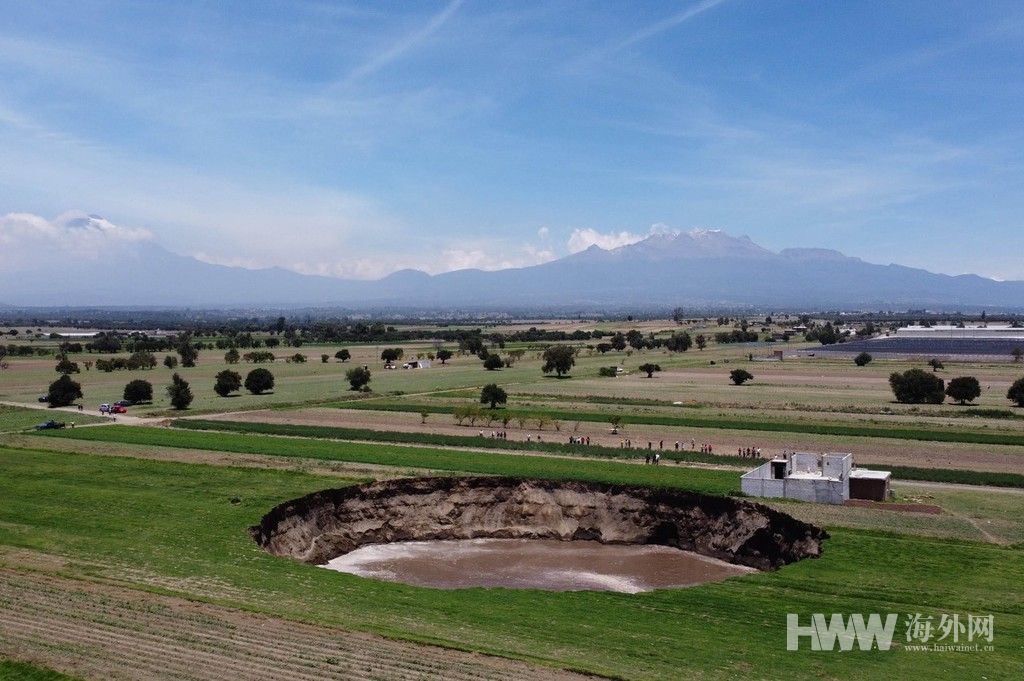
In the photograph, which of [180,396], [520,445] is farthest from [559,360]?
[520,445]

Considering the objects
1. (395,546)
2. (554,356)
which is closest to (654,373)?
(554,356)

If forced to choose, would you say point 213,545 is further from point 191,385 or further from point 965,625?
point 191,385

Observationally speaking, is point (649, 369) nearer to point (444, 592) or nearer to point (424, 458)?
point (424, 458)

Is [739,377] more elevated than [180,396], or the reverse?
[180,396]

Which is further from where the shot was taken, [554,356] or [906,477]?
[554,356]

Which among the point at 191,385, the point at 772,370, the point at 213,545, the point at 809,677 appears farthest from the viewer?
the point at 772,370

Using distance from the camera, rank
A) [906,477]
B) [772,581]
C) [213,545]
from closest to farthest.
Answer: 1. [772,581]
2. [213,545]
3. [906,477]
